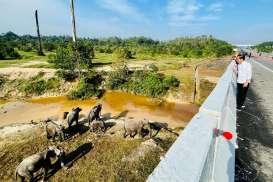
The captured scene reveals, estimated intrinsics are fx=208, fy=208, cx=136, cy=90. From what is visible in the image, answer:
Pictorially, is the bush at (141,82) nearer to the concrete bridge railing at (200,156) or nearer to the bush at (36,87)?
the bush at (36,87)

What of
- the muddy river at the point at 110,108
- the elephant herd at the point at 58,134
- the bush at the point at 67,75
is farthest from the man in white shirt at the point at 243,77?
the bush at the point at 67,75

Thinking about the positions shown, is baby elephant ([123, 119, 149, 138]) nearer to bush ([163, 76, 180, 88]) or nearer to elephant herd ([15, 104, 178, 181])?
elephant herd ([15, 104, 178, 181])

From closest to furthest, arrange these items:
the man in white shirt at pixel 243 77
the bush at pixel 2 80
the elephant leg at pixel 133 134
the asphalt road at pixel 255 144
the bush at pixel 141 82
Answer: the asphalt road at pixel 255 144
the man in white shirt at pixel 243 77
the elephant leg at pixel 133 134
the bush at pixel 141 82
the bush at pixel 2 80

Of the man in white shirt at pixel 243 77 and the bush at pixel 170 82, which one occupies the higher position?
the man in white shirt at pixel 243 77

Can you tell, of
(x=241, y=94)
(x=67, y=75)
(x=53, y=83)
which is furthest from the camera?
(x=67, y=75)

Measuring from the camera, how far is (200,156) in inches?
62.2

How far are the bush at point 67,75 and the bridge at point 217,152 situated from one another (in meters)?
18.3

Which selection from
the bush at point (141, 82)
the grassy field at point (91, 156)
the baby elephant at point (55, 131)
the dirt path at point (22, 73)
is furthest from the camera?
the dirt path at point (22, 73)

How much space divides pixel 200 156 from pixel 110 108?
13664mm

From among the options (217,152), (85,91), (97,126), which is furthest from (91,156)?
(85,91)

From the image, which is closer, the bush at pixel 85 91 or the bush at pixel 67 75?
the bush at pixel 85 91

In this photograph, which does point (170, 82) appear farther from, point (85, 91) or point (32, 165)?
point (32, 165)

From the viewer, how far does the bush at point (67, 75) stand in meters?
19.8

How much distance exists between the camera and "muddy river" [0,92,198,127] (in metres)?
13.0
